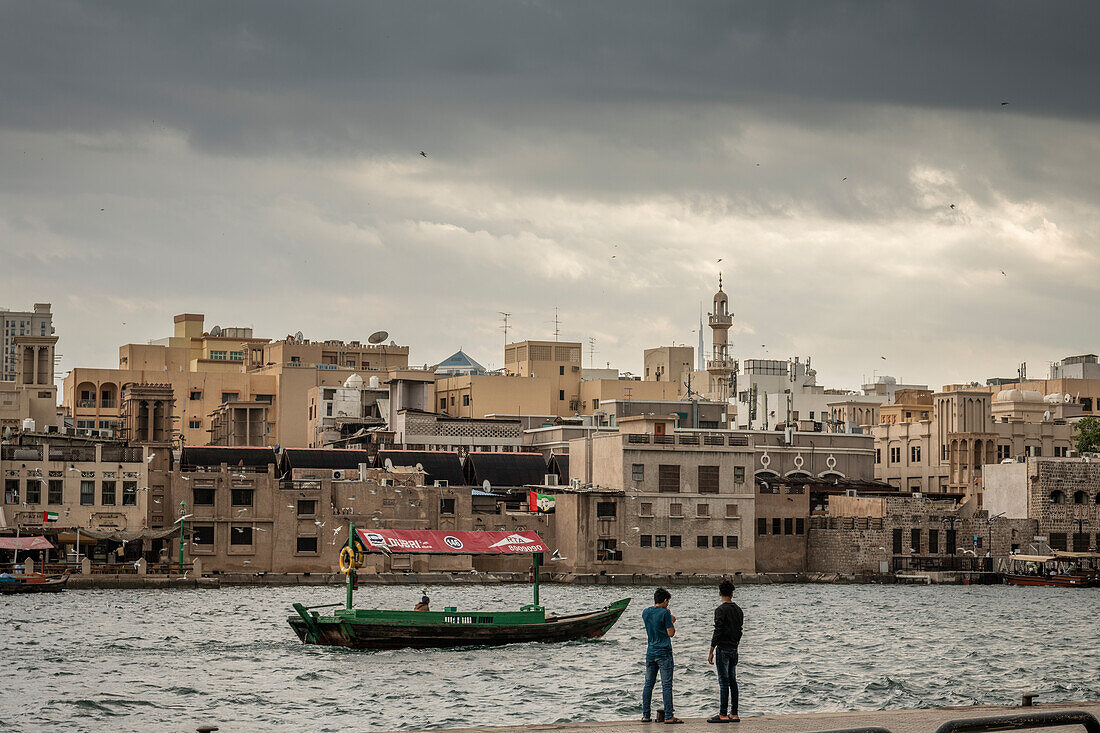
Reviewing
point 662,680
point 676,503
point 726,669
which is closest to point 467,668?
point 662,680

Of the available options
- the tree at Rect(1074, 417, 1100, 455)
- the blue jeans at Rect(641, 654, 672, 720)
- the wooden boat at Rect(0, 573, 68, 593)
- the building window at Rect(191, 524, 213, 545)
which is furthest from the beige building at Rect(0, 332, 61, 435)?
the blue jeans at Rect(641, 654, 672, 720)

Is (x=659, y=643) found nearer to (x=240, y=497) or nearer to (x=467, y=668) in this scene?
(x=467, y=668)

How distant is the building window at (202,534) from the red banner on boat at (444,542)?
30074mm

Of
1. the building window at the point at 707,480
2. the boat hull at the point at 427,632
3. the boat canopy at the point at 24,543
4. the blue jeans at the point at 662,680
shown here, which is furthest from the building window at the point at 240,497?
the blue jeans at the point at 662,680

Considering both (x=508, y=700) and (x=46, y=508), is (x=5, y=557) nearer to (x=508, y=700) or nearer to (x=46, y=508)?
(x=46, y=508)

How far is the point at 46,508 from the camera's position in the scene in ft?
267

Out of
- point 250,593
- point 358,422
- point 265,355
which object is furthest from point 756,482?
point 265,355

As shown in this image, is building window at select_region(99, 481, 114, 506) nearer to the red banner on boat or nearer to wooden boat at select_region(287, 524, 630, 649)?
the red banner on boat

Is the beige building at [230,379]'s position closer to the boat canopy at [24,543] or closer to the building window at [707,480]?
the boat canopy at [24,543]

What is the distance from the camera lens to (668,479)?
87500 millimetres

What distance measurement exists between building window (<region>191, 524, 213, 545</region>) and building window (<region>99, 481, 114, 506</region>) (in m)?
4.47

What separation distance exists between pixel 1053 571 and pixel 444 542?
53136 mm

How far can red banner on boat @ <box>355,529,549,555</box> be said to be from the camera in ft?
171

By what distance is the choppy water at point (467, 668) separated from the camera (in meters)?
35.8
